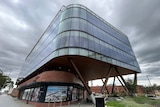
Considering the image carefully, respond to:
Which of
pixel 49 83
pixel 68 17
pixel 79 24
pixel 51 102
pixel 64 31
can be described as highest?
pixel 68 17

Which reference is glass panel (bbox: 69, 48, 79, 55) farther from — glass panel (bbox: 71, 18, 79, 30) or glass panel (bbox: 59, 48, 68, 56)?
glass panel (bbox: 71, 18, 79, 30)

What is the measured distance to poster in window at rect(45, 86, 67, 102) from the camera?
18725mm

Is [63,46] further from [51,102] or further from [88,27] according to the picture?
[51,102]

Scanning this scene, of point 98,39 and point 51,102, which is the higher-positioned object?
point 98,39

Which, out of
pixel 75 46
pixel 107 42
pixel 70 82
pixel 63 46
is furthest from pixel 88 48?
pixel 107 42

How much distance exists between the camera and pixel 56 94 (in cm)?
1944

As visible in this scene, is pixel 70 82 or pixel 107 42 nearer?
pixel 70 82

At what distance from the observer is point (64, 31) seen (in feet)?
73.8

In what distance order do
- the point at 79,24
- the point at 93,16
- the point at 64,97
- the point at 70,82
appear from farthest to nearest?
1. the point at 93,16
2. the point at 79,24
3. the point at 70,82
4. the point at 64,97

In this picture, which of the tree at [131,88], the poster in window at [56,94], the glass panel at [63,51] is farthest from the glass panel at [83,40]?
the tree at [131,88]

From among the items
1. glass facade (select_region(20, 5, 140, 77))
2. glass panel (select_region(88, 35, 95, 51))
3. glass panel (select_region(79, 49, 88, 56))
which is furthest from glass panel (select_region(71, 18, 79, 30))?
glass panel (select_region(79, 49, 88, 56))

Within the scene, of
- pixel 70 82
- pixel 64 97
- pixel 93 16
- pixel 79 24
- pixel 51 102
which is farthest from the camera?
pixel 93 16

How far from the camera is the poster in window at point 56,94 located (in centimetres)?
1873

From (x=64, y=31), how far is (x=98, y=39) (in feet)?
27.4
